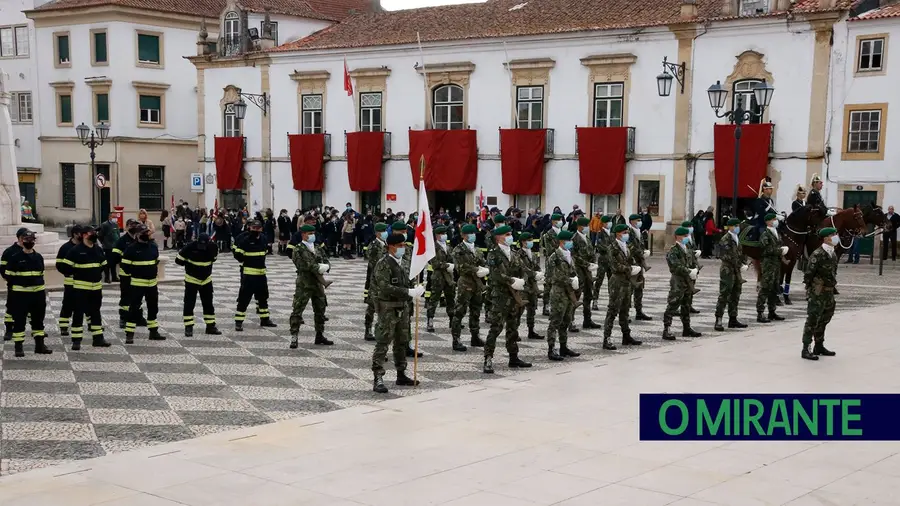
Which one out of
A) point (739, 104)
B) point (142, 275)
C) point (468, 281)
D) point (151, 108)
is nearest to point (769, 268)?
point (468, 281)

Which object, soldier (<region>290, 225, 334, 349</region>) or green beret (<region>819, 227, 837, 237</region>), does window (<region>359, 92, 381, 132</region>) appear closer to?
soldier (<region>290, 225, 334, 349</region>)

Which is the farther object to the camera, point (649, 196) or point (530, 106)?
point (530, 106)

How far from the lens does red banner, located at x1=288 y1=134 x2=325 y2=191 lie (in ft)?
132

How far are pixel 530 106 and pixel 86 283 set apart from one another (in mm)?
23628

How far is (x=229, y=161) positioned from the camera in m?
42.8

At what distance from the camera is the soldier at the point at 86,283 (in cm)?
1401

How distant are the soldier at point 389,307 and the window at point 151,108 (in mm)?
38751

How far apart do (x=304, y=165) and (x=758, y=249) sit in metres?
24.9

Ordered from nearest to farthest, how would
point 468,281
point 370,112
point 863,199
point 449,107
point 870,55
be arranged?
1. point 468,281
2. point 870,55
3. point 863,199
4. point 449,107
5. point 370,112

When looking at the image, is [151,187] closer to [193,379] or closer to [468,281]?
[468,281]

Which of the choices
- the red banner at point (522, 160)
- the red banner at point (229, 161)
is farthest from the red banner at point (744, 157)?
the red banner at point (229, 161)

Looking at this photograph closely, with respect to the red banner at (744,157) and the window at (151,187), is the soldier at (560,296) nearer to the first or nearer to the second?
the red banner at (744,157)

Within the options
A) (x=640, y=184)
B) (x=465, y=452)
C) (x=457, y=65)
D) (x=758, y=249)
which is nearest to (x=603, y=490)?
(x=465, y=452)

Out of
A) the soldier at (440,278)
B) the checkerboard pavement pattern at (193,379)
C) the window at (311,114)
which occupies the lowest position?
the checkerboard pavement pattern at (193,379)
